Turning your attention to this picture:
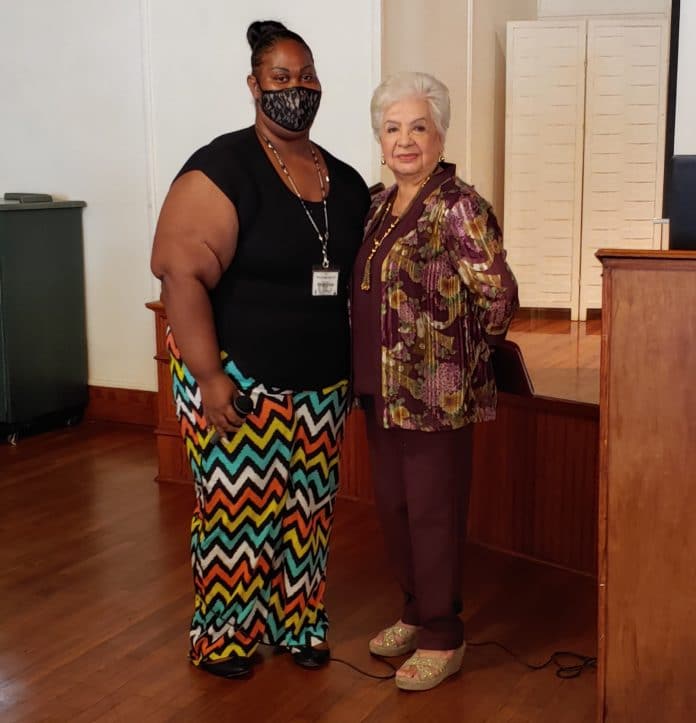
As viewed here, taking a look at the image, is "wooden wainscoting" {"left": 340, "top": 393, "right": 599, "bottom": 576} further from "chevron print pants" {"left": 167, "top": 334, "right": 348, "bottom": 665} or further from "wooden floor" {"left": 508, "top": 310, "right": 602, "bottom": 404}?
"chevron print pants" {"left": 167, "top": 334, "right": 348, "bottom": 665}

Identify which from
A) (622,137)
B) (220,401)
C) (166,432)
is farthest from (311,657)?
(622,137)

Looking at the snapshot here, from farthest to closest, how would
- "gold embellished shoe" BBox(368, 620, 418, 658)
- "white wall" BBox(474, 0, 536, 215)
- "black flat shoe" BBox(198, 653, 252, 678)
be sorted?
"white wall" BBox(474, 0, 536, 215) < "gold embellished shoe" BBox(368, 620, 418, 658) < "black flat shoe" BBox(198, 653, 252, 678)

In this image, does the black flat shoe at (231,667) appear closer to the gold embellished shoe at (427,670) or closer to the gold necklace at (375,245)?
the gold embellished shoe at (427,670)

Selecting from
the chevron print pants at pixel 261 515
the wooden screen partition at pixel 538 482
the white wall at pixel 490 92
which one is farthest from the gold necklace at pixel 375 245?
the white wall at pixel 490 92

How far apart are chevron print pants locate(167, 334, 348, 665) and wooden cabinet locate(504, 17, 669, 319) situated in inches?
154

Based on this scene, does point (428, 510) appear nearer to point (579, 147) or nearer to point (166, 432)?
point (166, 432)

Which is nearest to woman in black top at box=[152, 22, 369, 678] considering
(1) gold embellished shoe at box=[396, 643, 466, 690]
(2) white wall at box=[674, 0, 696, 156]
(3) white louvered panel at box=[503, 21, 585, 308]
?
(1) gold embellished shoe at box=[396, 643, 466, 690]

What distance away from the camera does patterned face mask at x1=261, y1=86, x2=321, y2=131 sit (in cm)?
242

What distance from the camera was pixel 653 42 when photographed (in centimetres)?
603

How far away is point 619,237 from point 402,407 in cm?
415

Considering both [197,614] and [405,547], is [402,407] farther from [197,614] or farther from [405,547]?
[197,614]

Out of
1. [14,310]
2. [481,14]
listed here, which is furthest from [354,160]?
[481,14]

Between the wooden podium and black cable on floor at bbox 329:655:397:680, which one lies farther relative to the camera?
black cable on floor at bbox 329:655:397:680

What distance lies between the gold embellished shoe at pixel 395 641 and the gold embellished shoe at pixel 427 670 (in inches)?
4.3
